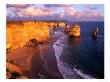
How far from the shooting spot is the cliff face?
163 cm

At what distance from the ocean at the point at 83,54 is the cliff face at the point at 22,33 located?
0.40 ft

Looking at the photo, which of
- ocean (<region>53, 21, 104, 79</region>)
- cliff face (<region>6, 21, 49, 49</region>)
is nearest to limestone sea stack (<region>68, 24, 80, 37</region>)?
ocean (<region>53, 21, 104, 79</region>)

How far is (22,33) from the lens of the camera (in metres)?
1.63

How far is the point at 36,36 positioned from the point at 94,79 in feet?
1.94

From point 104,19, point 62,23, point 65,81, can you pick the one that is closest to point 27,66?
point 65,81

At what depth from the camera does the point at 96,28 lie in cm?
161

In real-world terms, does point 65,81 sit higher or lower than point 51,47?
lower

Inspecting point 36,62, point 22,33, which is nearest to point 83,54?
point 36,62

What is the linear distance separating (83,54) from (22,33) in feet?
1.74

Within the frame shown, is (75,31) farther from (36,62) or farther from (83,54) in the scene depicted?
(36,62)

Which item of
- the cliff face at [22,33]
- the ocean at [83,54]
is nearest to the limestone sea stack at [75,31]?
the ocean at [83,54]

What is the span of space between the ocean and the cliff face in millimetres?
123

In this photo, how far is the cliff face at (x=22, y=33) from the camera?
1.63 metres
